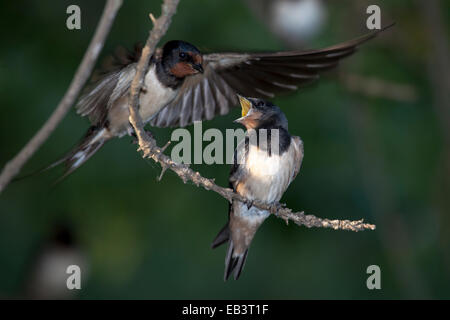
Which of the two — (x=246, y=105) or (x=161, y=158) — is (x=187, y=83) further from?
(x=161, y=158)

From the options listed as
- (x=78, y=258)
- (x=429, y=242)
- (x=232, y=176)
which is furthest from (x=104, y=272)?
(x=429, y=242)

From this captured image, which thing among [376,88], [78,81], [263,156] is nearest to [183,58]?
[263,156]

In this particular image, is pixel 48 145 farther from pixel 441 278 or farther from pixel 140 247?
pixel 441 278

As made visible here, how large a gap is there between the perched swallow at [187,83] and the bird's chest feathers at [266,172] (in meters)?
0.24

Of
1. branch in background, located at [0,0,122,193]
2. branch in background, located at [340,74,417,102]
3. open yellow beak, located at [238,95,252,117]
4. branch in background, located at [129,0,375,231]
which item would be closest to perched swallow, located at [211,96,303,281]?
open yellow beak, located at [238,95,252,117]

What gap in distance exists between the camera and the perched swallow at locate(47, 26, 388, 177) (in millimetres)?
1825

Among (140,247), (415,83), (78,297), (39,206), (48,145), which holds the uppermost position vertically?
(415,83)

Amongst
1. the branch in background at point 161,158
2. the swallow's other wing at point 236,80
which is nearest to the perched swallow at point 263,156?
the swallow's other wing at point 236,80

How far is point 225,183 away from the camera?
Result: 13.2 ft

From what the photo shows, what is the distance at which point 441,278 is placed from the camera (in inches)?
183

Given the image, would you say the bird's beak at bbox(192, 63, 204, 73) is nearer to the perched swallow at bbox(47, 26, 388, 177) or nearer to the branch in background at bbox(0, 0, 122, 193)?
the perched swallow at bbox(47, 26, 388, 177)

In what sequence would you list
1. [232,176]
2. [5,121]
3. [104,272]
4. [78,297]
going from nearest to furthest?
[232,176]
[104,272]
[5,121]
[78,297]

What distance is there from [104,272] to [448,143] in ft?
7.04

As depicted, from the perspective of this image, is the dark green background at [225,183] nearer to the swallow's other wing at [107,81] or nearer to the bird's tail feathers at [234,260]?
the bird's tail feathers at [234,260]
